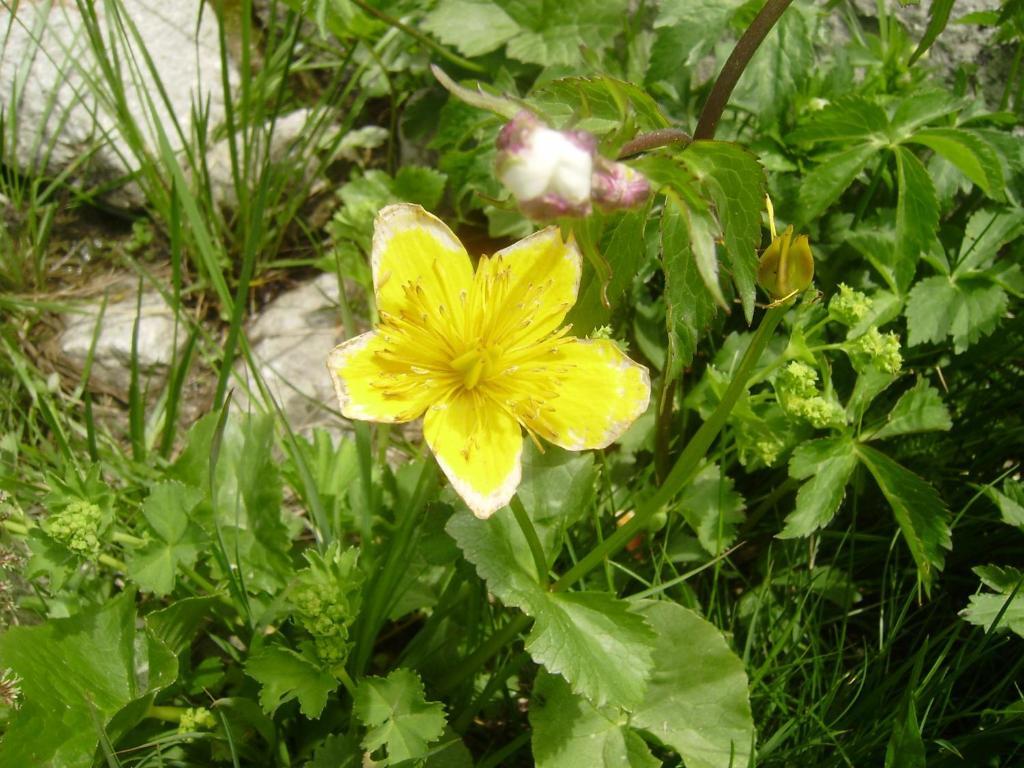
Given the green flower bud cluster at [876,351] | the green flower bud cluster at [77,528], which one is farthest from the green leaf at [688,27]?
the green flower bud cluster at [77,528]

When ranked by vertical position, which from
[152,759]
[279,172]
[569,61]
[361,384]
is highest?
[569,61]

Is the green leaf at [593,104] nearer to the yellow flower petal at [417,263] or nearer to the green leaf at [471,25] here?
the yellow flower petal at [417,263]

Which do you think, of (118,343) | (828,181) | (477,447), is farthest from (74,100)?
(828,181)

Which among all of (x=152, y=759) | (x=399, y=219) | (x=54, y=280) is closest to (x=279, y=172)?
(x=54, y=280)

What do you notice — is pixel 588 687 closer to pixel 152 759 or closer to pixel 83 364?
pixel 152 759

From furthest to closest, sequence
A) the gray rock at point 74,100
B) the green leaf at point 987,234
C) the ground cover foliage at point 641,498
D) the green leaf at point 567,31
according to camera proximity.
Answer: the gray rock at point 74,100 → the green leaf at point 567,31 → the green leaf at point 987,234 → the ground cover foliage at point 641,498

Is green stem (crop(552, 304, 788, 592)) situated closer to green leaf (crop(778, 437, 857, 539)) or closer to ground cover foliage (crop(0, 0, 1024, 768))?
ground cover foliage (crop(0, 0, 1024, 768))
